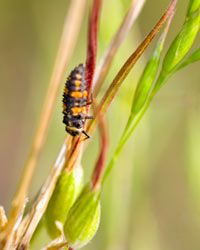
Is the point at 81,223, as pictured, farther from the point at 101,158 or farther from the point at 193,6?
the point at 193,6

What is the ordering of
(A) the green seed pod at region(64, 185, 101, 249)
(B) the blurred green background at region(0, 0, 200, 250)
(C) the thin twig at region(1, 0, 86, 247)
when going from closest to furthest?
(C) the thin twig at region(1, 0, 86, 247), (A) the green seed pod at region(64, 185, 101, 249), (B) the blurred green background at region(0, 0, 200, 250)

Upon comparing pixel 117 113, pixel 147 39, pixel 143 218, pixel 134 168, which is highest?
pixel 147 39

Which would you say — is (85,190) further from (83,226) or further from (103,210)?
(103,210)

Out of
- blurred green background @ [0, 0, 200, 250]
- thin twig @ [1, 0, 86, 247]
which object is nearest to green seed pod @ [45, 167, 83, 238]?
thin twig @ [1, 0, 86, 247]

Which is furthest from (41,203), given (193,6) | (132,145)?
(132,145)

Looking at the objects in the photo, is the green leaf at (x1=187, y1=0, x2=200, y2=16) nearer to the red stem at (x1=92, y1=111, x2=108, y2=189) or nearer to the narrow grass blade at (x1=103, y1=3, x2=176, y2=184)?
the narrow grass blade at (x1=103, y1=3, x2=176, y2=184)

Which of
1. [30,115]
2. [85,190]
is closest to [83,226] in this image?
[85,190]

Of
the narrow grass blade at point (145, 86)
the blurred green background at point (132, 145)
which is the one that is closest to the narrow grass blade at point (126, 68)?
the narrow grass blade at point (145, 86)
